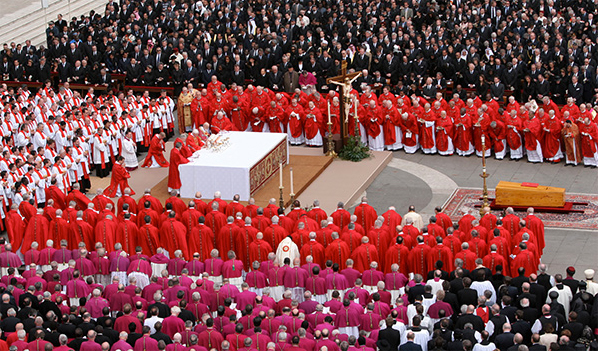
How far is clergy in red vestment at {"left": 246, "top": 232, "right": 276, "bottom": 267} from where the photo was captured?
2477cm

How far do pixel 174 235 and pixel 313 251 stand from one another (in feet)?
11.1

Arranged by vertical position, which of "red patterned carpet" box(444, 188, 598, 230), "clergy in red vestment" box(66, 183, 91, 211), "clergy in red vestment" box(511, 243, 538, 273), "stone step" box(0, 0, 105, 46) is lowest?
"red patterned carpet" box(444, 188, 598, 230)

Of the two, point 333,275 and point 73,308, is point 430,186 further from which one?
point 73,308

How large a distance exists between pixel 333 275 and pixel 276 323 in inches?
104

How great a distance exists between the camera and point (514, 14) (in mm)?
40625

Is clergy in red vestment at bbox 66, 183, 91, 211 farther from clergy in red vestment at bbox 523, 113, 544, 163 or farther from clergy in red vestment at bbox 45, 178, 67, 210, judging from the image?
clergy in red vestment at bbox 523, 113, 544, 163

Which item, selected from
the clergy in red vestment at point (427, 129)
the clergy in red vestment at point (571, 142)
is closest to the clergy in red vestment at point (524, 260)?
the clergy in red vestment at point (571, 142)

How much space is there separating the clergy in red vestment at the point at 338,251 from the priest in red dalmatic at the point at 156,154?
29.7 ft

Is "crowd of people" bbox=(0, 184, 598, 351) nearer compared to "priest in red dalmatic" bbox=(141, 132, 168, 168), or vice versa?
"crowd of people" bbox=(0, 184, 598, 351)

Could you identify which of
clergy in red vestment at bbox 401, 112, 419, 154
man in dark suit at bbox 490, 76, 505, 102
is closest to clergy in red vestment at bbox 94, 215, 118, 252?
clergy in red vestment at bbox 401, 112, 419, 154

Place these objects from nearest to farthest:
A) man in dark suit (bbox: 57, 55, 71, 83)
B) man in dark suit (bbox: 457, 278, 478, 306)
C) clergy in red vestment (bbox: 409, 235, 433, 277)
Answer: man in dark suit (bbox: 457, 278, 478, 306), clergy in red vestment (bbox: 409, 235, 433, 277), man in dark suit (bbox: 57, 55, 71, 83)

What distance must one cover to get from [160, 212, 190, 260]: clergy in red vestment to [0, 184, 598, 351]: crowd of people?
0.11 feet

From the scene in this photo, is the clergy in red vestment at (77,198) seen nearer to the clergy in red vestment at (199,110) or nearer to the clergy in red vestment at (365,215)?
the clergy in red vestment at (365,215)

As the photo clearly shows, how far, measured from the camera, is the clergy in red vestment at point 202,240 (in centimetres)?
2553
